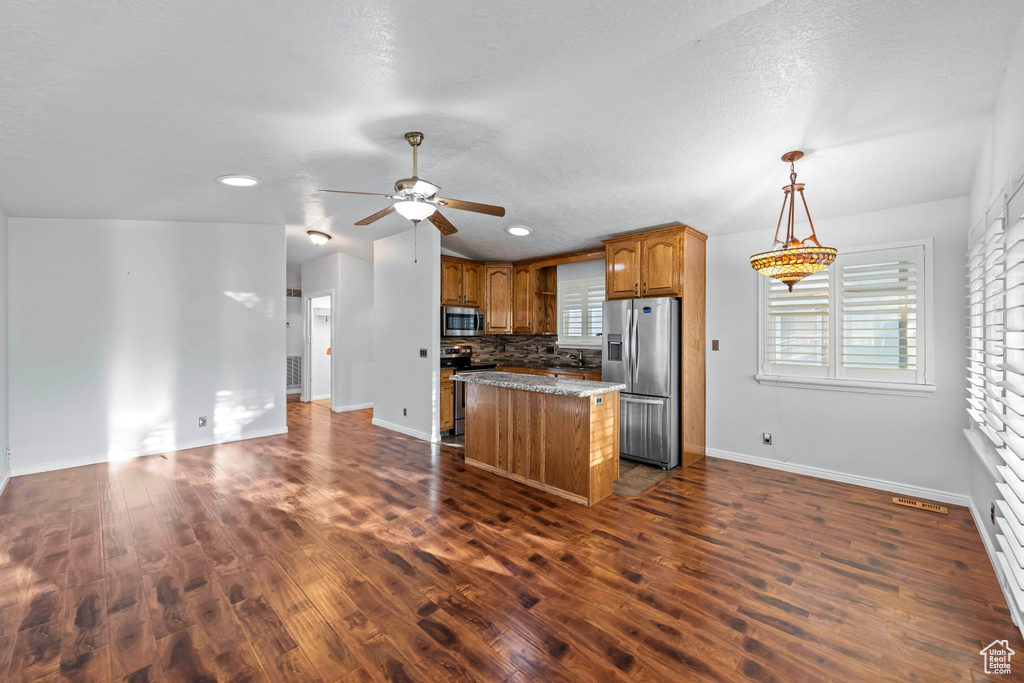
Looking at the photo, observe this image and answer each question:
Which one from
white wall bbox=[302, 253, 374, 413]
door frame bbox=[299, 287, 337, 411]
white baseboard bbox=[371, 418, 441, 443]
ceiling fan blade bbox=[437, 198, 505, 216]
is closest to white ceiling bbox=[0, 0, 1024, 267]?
ceiling fan blade bbox=[437, 198, 505, 216]

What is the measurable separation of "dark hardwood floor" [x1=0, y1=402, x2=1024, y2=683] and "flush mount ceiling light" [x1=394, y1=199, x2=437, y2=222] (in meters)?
2.10

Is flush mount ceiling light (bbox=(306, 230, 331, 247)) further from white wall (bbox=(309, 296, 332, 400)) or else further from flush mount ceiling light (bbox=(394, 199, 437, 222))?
flush mount ceiling light (bbox=(394, 199, 437, 222))

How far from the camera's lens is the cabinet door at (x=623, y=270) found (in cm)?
457

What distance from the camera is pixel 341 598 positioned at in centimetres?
219

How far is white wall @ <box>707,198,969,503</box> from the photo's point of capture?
335 cm

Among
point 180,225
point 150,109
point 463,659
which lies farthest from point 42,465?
point 463,659

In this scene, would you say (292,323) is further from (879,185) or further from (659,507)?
(879,185)

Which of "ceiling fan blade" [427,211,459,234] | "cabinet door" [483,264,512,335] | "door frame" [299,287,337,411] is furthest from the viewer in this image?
"door frame" [299,287,337,411]

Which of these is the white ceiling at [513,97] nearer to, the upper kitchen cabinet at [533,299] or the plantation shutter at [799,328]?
the plantation shutter at [799,328]

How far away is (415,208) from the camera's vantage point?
2.70 meters

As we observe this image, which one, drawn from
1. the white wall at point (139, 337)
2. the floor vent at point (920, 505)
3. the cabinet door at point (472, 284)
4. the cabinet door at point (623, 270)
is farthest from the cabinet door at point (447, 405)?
the floor vent at point (920, 505)

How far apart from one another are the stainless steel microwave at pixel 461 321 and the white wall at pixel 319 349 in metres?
3.58

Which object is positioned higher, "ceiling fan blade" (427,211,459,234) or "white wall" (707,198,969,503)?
"ceiling fan blade" (427,211,459,234)

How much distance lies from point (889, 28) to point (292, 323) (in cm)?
957
